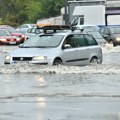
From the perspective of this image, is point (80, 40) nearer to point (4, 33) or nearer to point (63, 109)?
point (63, 109)

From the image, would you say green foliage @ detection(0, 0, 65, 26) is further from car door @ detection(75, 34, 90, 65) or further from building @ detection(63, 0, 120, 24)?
car door @ detection(75, 34, 90, 65)

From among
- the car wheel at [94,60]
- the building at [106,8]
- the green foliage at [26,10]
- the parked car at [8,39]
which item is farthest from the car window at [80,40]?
the green foliage at [26,10]

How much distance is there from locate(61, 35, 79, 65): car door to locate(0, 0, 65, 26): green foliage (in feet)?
227

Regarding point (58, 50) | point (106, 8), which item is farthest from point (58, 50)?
point (106, 8)

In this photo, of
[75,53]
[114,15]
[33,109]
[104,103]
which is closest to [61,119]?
[33,109]

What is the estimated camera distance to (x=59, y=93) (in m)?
13.1

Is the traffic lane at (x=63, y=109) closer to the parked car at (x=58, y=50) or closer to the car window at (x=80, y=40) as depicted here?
the parked car at (x=58, y=50)

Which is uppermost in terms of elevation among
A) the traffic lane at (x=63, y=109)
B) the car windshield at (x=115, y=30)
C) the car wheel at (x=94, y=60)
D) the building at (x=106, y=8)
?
the building at (x=106, y=8)

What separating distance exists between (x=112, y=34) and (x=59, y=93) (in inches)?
1137

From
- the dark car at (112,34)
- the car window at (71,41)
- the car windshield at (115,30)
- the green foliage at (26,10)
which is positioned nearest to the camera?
the car window at (71,41)

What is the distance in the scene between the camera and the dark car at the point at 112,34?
40.6 meters

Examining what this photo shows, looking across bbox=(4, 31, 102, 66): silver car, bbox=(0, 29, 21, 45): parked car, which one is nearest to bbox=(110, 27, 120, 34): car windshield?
bbox=(0, 29, 21, 45): parked car

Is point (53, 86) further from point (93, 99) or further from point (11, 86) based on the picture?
point (93, 99)

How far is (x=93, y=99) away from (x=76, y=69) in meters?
5.27
